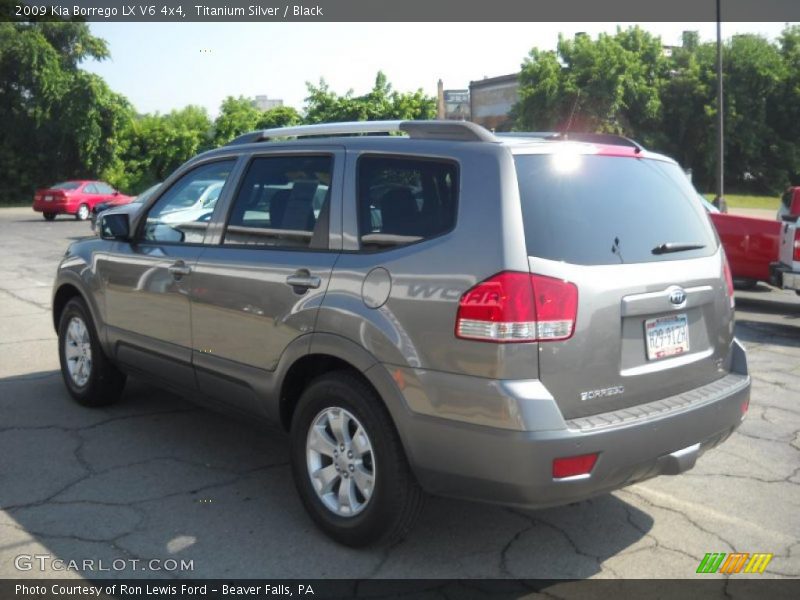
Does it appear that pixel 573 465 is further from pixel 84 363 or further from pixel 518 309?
pixel 84 363

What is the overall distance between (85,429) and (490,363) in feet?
10.9

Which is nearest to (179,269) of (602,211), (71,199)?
(602,211)

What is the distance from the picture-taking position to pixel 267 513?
4.07 metres

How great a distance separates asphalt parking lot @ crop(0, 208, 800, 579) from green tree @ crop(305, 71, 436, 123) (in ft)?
95.0

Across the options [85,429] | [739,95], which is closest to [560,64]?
[739,95]

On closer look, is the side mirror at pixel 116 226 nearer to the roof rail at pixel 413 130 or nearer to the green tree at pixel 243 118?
the roof rail at pixel 413 130

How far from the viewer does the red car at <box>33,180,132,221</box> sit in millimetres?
28500

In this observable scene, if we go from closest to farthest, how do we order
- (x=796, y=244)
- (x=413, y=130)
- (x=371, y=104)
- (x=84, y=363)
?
1. (x=413, y=130)
2. (x=84, y=363)
3. (x=796, y=244)
4. (x=371, y=104)

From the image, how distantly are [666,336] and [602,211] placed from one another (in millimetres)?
616

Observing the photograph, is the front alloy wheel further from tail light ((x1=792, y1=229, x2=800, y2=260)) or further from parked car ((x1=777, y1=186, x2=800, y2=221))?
parked car ((x1=777, y1=186, x2=800, y2=221))

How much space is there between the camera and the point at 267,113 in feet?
127

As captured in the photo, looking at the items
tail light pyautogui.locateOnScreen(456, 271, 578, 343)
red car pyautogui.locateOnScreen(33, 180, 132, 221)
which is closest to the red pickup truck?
tail light pyautogui.locateOnScreen(456, 271, 578, 343)

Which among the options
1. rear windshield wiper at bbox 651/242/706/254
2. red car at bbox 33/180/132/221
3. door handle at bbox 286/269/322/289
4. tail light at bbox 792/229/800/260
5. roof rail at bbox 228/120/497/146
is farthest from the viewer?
red car at bbox 33/180/132/221

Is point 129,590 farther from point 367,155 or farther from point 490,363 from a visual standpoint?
point 367,155
